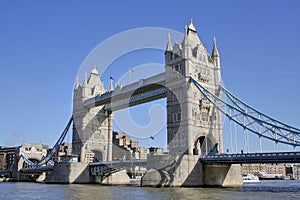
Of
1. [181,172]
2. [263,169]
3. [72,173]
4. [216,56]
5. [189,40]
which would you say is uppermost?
[189,40]

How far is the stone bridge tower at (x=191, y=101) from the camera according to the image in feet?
141

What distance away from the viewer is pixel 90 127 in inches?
2450

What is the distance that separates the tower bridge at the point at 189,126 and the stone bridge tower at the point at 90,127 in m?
4.54

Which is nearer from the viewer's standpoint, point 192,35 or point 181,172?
point 181,172

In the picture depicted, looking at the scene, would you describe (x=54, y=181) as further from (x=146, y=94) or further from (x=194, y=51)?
(x=194, y=51)

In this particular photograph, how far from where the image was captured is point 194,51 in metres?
46.2

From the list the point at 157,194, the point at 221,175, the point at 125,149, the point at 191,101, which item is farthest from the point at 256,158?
the point at 125,149

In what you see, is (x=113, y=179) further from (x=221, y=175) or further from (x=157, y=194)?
(x=157, y=194)

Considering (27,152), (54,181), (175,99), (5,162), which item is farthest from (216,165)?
(5,162)

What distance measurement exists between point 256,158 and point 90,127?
32.8 meters

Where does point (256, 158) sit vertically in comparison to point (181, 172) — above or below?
above

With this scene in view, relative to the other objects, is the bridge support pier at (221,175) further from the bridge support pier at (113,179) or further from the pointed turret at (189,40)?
the bridge support pier at (113,179)

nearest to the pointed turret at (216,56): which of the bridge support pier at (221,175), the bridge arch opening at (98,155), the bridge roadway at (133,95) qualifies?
the bridge roadway at (133,95)

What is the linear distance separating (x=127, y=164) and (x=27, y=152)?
43832 mm
